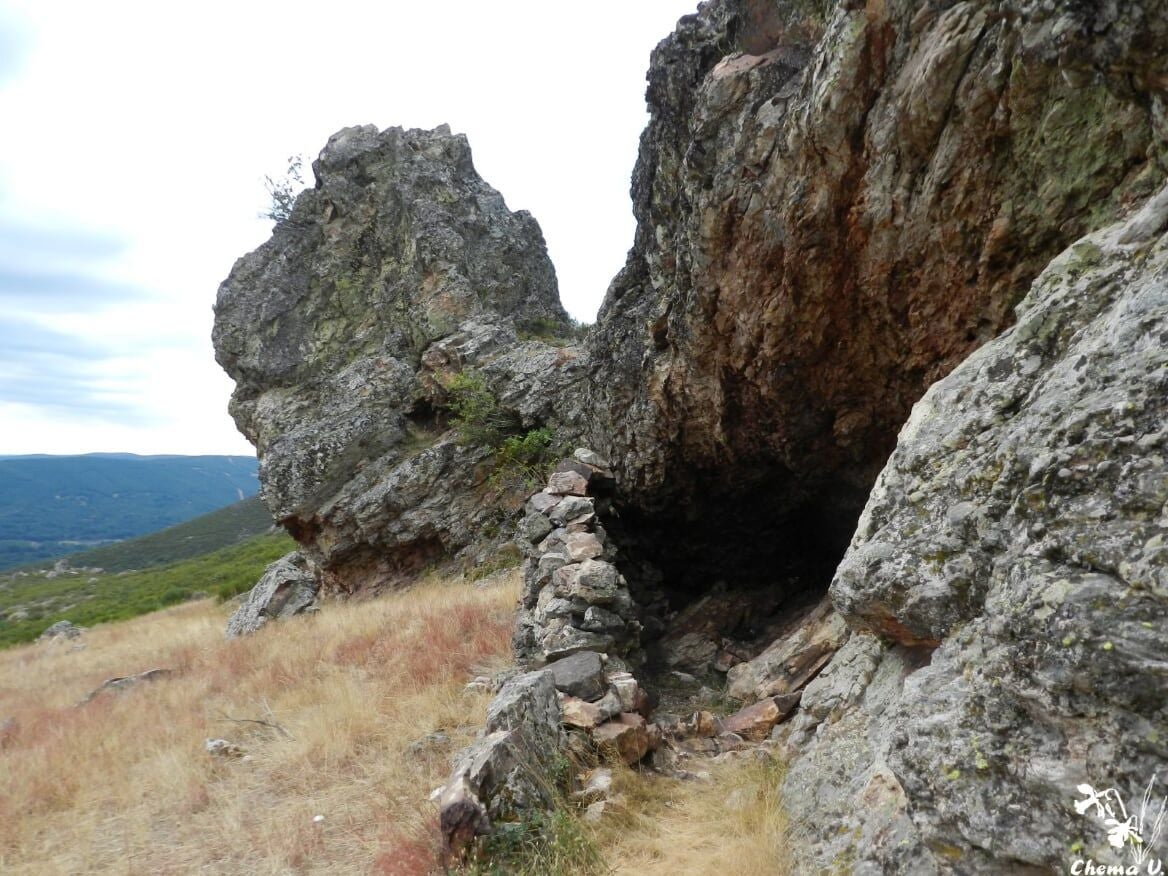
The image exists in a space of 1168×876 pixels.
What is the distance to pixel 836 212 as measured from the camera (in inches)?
257

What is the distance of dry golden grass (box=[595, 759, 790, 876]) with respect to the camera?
14.1 feet

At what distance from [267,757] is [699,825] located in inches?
213

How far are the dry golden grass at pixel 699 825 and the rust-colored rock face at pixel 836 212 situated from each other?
4.71m

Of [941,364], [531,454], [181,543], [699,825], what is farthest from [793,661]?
[181,543]

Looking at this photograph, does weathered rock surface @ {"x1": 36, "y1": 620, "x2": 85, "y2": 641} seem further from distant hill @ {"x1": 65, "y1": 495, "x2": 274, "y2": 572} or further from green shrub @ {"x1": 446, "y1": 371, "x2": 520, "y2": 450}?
distant hill @ {"x1": 65, "y1": 495, "x2": 274, "y2": 572}

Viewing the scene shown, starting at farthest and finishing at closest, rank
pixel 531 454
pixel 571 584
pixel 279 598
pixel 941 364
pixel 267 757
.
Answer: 1. pixel 279 598
2. pixel 531 454
3. pixel 571 584
4. pixel 267 757
5. pixel 941 364

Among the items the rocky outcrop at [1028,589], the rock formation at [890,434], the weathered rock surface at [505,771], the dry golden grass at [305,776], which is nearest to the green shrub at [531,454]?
the dry golden grass at [305,776]

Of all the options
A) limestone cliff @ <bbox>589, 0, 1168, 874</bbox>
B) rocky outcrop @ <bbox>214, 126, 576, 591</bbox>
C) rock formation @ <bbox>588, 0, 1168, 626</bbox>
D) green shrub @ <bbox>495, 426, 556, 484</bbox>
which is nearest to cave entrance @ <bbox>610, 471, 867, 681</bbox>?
rock formation @ <bbox>588, 0, 1168, 626</bbox>

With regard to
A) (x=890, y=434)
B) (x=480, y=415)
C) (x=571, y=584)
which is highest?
(x=480, y=415)

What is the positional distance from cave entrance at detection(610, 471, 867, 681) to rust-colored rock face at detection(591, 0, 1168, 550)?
0.46ft

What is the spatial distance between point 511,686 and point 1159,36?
685cm

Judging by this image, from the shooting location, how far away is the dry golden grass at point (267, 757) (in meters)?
5.72

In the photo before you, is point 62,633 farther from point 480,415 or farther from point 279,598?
point 480,415

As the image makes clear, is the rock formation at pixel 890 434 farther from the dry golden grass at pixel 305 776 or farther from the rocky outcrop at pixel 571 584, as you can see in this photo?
the dry golden grass at pixel 305 776
